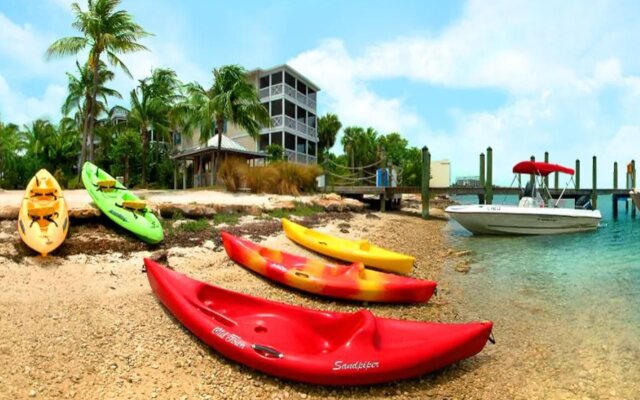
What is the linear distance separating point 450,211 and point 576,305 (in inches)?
339

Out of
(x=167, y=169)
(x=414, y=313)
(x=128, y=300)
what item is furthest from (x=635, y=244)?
(x=167, y=169)

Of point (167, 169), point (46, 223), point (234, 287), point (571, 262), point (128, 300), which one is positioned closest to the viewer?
point (128, 300)

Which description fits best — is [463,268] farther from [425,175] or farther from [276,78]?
[276,78]

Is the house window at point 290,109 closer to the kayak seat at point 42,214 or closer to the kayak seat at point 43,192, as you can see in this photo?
the kayak seat at point 43,192

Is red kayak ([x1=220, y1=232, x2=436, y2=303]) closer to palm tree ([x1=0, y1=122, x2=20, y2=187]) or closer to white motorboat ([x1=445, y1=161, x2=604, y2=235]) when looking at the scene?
white motorboat ([x1=445, y1=161, x2=604, y2=235])

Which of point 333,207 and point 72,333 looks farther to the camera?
point 333,207

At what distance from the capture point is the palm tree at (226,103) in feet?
67.0

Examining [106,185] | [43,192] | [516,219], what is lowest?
[516,219]

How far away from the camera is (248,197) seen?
15.9m

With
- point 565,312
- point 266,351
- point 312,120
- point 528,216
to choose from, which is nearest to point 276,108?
point 312,120

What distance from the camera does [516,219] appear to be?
15.0 meters

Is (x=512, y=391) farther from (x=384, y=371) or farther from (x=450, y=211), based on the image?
(x=450, y=211)

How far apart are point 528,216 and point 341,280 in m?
11.5

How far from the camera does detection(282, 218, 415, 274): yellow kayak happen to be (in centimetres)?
770
